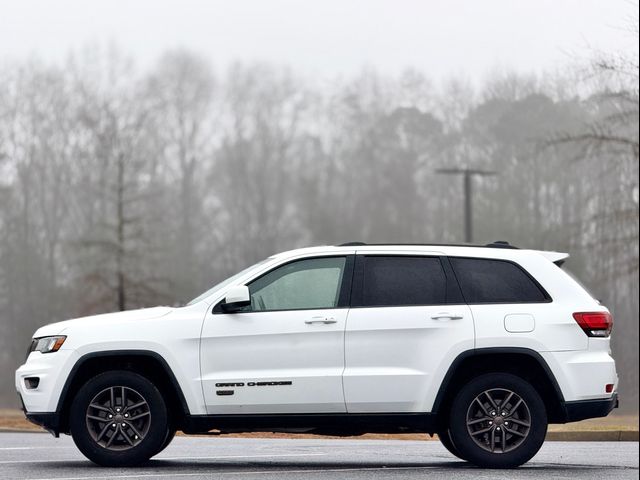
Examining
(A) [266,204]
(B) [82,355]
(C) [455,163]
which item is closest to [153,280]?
(C) [455,163]

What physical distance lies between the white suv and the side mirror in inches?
0.4

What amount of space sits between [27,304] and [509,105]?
27831 mm

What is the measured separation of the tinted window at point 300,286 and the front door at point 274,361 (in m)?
0.10

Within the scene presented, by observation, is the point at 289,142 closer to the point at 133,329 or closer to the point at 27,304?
the point at 27,304

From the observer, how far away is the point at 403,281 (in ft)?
34.6

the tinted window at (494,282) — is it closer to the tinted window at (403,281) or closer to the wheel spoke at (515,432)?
the tinted window at (403,281)

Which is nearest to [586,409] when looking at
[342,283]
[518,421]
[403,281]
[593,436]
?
[518,421]

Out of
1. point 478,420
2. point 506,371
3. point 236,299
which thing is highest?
point 236,299

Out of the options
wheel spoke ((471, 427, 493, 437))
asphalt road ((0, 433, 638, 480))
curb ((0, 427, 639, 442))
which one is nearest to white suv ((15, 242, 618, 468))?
wheel spoke ((471, 427, 493, 437))

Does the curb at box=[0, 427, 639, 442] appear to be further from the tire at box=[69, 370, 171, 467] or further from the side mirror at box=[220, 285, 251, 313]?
the tire at box=[69, 370, 171, 467]

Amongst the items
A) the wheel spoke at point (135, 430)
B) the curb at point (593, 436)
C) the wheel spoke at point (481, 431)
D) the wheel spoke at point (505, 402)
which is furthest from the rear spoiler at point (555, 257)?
the curb at point (593, 436)

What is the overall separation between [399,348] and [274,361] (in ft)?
3.21

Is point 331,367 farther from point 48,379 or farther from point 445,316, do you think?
point 48,379

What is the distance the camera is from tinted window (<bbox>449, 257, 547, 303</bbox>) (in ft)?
34.4
